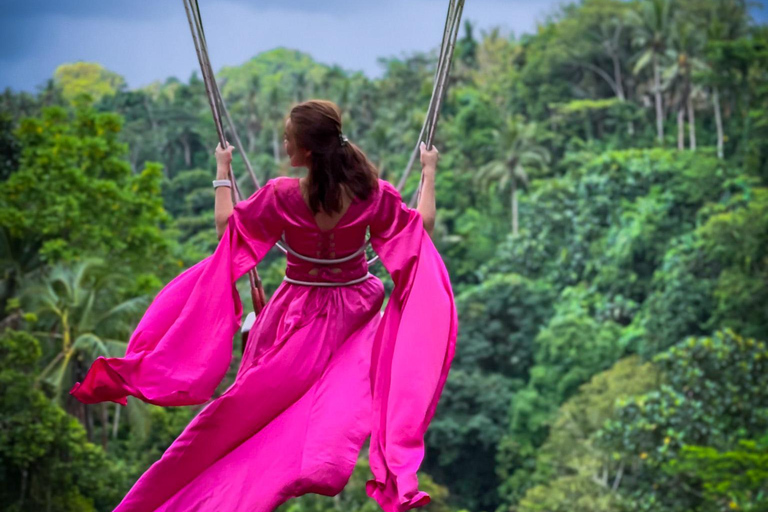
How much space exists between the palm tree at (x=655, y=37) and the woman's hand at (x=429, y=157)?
1326 inches

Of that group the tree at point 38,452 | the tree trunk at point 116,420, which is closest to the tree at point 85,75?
the tree trunk at point 116,420

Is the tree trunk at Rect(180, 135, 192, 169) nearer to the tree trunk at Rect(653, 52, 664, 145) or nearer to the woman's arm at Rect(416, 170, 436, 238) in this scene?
the tree trunk at Rect(653, 52, 664, 145)

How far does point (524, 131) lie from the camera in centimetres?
3491

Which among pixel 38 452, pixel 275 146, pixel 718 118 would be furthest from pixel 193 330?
pixel 275 146

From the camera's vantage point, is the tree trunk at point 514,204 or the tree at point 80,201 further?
the tree trunk at point 514,204

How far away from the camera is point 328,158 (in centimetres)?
286

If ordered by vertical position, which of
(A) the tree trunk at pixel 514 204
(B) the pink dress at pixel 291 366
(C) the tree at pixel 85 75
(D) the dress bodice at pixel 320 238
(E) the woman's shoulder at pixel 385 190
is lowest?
(A) the tree trunk at pixel 514 204

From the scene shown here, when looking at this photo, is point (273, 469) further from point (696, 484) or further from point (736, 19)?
point (736, 19)

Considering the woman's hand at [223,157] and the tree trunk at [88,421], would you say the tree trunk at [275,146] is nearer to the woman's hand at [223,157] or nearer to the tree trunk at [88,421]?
the tree trunk at [88,421]

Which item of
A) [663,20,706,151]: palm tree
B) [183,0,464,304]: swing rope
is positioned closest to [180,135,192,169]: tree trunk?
[663,20,706,151]: palm tree

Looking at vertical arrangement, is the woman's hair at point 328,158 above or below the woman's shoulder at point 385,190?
above

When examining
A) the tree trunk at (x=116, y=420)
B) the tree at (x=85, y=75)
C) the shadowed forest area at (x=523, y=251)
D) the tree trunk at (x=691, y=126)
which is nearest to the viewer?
the shadowed forest area at (x=523, y=251)

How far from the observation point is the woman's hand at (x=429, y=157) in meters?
3.10

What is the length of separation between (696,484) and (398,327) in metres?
17.4
